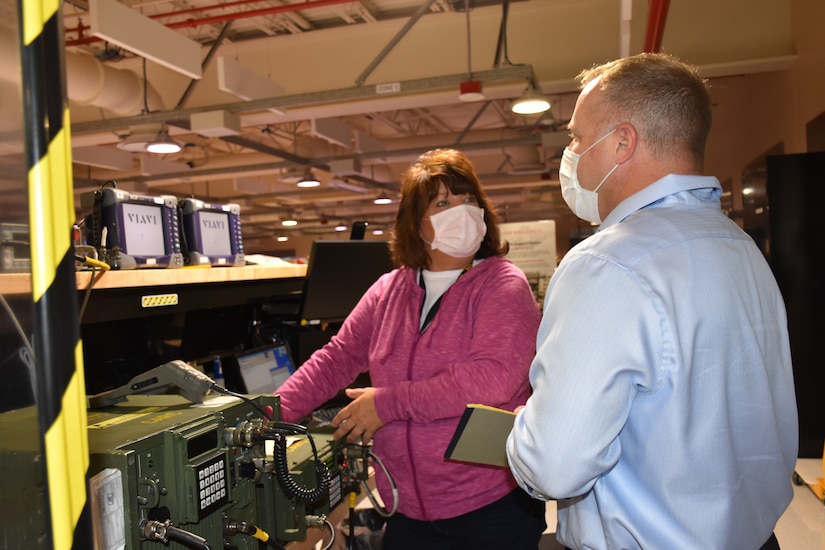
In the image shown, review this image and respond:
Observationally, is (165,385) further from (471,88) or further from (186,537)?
(471,88)

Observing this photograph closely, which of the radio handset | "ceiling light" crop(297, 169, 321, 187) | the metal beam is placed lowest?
the radio handset

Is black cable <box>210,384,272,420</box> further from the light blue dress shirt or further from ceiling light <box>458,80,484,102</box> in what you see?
ceiling light <box>458,80,484,102</box>

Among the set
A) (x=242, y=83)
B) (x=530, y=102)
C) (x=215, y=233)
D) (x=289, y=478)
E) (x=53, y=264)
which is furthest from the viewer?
(x=242, y=83)

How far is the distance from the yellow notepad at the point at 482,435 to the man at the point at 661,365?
0.17m

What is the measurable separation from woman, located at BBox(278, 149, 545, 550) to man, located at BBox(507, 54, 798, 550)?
48 cm

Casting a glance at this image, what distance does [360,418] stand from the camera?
1627 millimetres

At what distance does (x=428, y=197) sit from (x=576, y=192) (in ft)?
2.01

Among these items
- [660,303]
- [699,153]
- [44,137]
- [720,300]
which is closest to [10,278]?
[44,137]

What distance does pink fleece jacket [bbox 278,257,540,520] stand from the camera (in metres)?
1.54

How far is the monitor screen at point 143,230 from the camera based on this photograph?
1786mm

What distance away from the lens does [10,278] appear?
572 millimetres

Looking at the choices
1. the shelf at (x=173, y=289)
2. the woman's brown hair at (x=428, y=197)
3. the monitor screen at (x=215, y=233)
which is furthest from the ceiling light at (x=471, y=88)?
the woman's brown hair at (x=428, y=197)

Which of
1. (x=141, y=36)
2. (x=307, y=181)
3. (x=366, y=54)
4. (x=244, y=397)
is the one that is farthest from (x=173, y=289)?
(x=307, y=181)

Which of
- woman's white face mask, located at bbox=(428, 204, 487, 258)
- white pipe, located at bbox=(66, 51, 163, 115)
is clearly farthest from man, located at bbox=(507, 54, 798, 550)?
white pipe, located at bbox=(66, 51, 163, 115)
